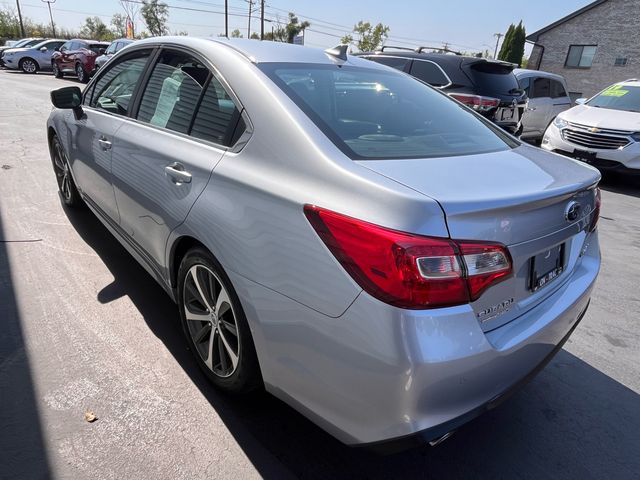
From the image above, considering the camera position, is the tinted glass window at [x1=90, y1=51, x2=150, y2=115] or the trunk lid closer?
the trunk lid

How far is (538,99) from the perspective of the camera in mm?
10336

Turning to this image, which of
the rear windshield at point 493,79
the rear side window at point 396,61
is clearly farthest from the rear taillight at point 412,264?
the rear side window at point 396,61

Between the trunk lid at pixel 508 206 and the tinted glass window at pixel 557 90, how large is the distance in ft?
35.0

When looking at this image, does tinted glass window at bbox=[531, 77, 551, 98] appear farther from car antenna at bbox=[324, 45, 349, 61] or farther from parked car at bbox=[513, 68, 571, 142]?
car antenna at bbox=[324, 45, 349, 61]

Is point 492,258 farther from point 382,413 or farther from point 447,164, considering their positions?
point 382,413

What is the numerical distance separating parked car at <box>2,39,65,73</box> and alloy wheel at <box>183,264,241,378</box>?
85.1 ft

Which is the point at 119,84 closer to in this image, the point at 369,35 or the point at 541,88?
the point at 541,88

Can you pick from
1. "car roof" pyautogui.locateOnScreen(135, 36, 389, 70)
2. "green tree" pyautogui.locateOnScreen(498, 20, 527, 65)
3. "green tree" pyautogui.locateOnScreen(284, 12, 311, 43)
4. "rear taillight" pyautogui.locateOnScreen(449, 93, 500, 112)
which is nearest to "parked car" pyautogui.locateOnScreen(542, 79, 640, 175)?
"rear taillight" pyautogui.locateOnScreen(449, 93, 500, 112)

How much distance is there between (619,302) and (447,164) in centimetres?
270

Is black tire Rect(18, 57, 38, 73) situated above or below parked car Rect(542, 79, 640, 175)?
below

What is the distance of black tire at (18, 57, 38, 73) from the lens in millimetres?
22578

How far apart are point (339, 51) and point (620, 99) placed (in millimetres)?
8057

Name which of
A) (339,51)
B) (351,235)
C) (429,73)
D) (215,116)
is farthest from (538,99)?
(351,235)

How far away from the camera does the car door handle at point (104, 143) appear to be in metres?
2.95
